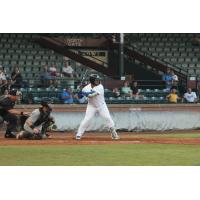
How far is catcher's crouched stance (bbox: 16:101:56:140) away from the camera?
16812mm

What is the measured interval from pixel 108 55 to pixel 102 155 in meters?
19.3

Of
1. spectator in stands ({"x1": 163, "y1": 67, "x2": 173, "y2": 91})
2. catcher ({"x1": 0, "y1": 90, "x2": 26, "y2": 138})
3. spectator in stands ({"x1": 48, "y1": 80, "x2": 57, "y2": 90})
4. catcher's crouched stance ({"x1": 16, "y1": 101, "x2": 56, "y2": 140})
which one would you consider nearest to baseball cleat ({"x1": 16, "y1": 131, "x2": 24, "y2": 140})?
catcher's crouched stance ({"x1": 16, "y1": 101, "x2": 56, "y2": 140})

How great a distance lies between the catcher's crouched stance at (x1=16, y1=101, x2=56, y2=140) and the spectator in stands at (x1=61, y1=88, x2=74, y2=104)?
6.50 metres

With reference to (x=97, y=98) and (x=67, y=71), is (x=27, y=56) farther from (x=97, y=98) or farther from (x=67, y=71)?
(x=97, y=98)

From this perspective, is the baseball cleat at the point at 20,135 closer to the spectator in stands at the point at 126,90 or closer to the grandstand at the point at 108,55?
the spectator in stands at the point at 126,90

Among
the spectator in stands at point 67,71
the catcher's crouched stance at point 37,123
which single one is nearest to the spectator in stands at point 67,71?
the spectator in stands at point 67,71

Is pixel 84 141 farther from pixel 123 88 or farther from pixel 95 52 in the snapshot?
pixel 95 52

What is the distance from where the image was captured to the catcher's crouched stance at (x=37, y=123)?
55.2ft

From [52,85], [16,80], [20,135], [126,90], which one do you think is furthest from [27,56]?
[20,135]

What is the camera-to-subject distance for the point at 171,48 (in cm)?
3122

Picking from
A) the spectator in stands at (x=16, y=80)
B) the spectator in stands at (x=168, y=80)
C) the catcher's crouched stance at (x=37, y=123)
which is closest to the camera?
the catcher's crouched stance at (x=37, y=123)

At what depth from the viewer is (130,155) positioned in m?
13.0

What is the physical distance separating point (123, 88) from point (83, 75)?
10.5ft

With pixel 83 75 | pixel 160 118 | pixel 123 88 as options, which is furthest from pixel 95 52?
pixel 160 118
